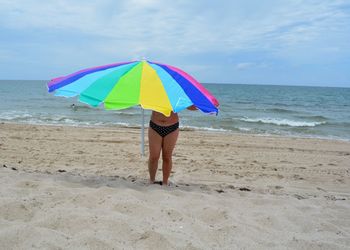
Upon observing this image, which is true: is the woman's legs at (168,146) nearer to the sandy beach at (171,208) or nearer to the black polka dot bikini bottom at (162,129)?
the black polka dot bikini bottom at (162,129)

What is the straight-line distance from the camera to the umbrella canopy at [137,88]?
3873 millimetres

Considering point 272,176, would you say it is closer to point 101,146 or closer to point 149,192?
point 149,192

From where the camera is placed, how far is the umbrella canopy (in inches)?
152

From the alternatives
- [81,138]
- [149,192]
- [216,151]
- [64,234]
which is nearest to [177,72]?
[149,192]

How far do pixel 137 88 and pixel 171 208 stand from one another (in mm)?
1416

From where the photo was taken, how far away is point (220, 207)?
3.94 m

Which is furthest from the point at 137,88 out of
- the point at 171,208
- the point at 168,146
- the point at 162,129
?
the point at 171,208

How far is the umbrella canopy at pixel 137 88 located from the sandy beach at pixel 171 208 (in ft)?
3.50

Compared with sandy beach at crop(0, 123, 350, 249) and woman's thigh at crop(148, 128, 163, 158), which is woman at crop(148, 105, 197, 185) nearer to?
woman's thigh at crop(148, 128, 163, 158)

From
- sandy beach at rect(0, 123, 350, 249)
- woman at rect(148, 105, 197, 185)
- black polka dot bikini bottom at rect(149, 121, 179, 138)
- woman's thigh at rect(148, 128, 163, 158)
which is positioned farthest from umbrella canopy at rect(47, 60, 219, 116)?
sandy beach at rect(0, 123, 350, 249)

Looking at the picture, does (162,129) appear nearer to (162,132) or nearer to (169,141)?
(162,132)

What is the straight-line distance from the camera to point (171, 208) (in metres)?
3.72

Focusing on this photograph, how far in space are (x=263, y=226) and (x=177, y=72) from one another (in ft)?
7.33

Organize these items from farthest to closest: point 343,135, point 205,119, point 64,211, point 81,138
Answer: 1. point 205,119
2. point 343,135
3. point 81,138
4. point 64,211
